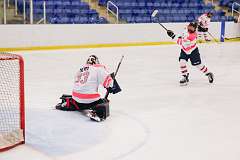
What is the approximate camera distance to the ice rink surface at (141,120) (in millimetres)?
3754

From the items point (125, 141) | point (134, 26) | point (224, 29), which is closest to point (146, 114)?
point (125, 141)

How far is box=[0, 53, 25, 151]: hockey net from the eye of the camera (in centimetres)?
383

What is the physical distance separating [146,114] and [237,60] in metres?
5.84

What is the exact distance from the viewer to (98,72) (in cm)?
473

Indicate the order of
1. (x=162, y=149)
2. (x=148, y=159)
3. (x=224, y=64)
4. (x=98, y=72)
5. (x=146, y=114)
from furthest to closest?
(x=224, y=64)
(x=146, y=114)
(x=98, y=72)
(x=162, y=149)
(x=148, y=159)

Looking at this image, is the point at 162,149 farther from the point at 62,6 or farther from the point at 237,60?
the point at 62,6

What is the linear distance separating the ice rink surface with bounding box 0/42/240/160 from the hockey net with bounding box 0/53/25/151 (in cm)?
10

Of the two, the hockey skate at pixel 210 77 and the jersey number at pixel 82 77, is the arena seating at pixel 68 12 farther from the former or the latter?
the jersey number at pixel 82 77

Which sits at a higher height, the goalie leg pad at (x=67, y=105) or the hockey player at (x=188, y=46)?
the hockey player at (x=188, y=46)

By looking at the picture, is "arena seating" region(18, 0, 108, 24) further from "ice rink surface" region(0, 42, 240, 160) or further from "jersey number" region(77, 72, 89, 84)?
"jersey number" region(77, 72, 89, 84)

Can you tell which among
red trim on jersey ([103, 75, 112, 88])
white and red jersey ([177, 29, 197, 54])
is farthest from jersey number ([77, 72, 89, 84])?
white and red jersey ([177, 29, 197, 54])

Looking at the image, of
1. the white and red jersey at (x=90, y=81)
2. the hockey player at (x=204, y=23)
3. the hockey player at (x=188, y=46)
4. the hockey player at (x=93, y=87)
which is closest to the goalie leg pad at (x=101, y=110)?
the hockey player at (x=93, y=87)

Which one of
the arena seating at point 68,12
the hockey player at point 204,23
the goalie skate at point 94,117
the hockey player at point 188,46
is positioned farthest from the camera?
the hockey player at point 204,23

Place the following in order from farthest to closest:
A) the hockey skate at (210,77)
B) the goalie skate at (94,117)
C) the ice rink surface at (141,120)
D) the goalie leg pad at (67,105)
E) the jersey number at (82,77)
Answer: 1. the hockey skate at (210,77)
2. the goalie leg pad at (67,105)
3. the jersey number at (82,77)
4. the goalie skate at (94,117)
5. the ice rink surface at (141,120)
